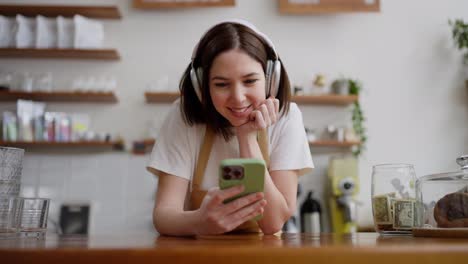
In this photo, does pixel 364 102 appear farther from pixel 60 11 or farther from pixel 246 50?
pixel 246 50

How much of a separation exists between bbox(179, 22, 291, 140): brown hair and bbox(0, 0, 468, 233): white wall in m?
2.14

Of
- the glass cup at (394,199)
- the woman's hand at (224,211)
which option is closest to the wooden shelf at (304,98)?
the glass cup at (394,199)

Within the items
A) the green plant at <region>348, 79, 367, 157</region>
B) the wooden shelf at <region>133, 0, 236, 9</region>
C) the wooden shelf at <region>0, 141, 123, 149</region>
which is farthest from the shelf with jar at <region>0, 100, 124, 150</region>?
the green plant at <region>348, 79, 367, 157</region>

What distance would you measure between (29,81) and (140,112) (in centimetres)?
80

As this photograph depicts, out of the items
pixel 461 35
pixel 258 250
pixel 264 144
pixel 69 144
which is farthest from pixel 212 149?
pixel 461 35

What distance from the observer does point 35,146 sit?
3.34m

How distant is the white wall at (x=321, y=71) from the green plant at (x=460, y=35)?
0.19 ft

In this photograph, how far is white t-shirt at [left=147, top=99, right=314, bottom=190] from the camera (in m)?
1.20

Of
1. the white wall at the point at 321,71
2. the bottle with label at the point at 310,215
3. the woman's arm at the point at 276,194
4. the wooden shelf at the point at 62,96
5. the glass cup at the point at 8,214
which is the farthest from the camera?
the white wall at the point at 321,71

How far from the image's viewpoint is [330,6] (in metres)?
3.41

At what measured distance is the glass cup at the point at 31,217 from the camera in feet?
2.80

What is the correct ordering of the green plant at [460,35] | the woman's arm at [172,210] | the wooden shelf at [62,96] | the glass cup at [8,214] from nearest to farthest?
the glass cup at [8,214], the woman's arm at [172,210], the wooden shelf at [62,96], the green plant at [460,35]

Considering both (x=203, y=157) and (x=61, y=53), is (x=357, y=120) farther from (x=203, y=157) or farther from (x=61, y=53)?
(x=203, y=157)

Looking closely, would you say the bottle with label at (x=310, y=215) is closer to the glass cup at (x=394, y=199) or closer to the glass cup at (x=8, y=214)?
the glass cup at (x=394, y=199)
